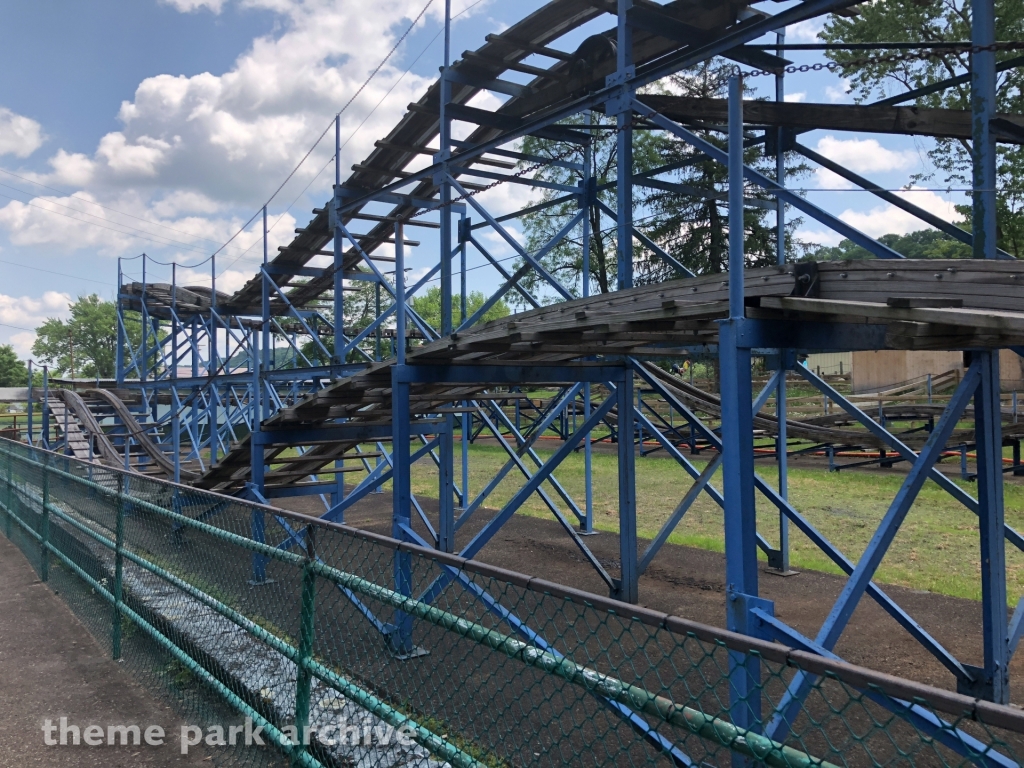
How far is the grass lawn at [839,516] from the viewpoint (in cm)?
873

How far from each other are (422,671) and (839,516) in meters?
8.29

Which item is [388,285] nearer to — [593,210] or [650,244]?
[650,244]

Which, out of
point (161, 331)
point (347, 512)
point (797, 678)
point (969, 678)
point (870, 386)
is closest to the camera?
point (797, 678)

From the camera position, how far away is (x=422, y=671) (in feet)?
20.2

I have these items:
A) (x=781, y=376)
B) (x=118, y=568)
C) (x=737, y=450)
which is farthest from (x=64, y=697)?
(x=781, y=376)

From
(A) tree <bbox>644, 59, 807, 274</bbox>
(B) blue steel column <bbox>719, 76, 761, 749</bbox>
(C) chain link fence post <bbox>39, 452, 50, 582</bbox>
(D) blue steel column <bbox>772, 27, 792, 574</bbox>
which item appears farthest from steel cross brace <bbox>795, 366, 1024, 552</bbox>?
(A) tree <bbox>644, 59, 807, 274</bbox>

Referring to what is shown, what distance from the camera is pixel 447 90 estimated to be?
8406 mm

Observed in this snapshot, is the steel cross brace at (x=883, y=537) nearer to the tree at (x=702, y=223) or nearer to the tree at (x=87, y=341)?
the tree at (x=702, y=223)

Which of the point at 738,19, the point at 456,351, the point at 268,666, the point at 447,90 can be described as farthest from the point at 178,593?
the point at 738,19

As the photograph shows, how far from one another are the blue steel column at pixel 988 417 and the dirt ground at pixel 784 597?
3.10ft

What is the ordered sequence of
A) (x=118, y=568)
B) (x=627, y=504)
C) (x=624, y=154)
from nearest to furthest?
(x=118, y=568)
(x=624, y=154)
(x=627, y=504)

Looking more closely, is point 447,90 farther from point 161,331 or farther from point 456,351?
point 161,331

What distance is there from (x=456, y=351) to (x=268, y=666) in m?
3.09

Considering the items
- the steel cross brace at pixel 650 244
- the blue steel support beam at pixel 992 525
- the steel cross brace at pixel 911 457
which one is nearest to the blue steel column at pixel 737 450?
the steel cross brace at pixel 911 457
